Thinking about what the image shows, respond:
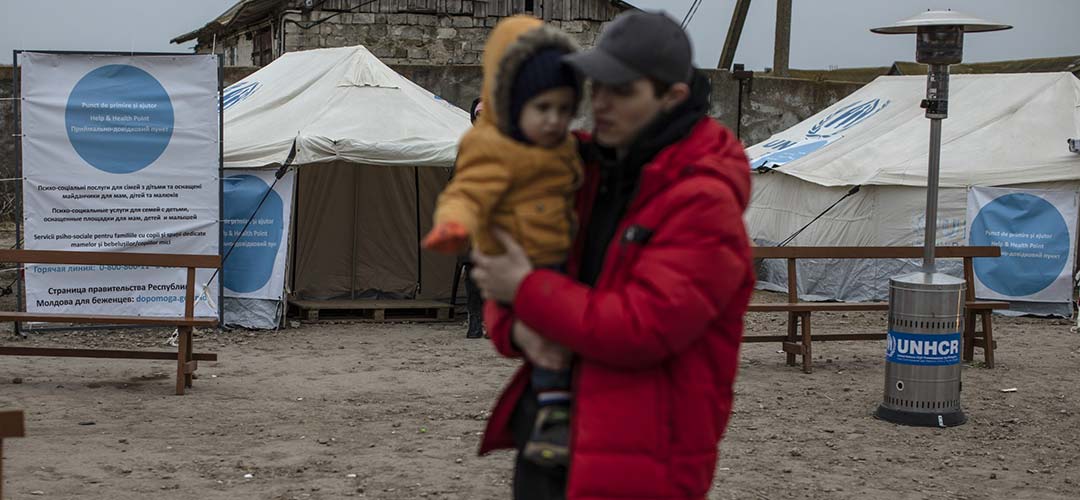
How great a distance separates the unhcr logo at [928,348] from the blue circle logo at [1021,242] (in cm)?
652

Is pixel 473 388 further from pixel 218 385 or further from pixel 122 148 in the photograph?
pixel 122 148

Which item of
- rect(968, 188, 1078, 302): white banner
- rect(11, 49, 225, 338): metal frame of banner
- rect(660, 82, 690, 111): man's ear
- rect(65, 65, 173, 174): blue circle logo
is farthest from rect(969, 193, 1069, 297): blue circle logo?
rect(660, 82, 690, 111): man's ear

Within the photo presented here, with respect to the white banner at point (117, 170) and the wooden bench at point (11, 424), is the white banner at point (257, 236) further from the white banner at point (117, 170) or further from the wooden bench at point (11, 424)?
the wooden bench at point (11, 424)

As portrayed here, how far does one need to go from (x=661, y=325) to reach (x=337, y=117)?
32.9 ft

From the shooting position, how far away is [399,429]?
7.15 metres

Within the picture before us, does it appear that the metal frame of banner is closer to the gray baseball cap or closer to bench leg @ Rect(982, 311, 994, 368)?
bench leg @ Rect(982, 311, 994, 368)

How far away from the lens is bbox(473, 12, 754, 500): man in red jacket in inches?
82.9

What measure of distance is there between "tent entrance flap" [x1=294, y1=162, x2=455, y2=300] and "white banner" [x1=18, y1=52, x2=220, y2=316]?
2289 mm

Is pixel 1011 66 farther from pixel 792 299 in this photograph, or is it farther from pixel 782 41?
pixel 792 299

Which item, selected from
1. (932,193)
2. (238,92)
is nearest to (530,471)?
(932,193)

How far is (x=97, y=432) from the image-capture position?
693 centimetres

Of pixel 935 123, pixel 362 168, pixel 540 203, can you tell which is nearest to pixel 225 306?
pixel 362 168

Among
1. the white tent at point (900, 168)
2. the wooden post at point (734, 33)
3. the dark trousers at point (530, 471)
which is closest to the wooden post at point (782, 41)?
the wooden post at point (734, 33)

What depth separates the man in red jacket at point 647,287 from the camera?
211 centimetres
